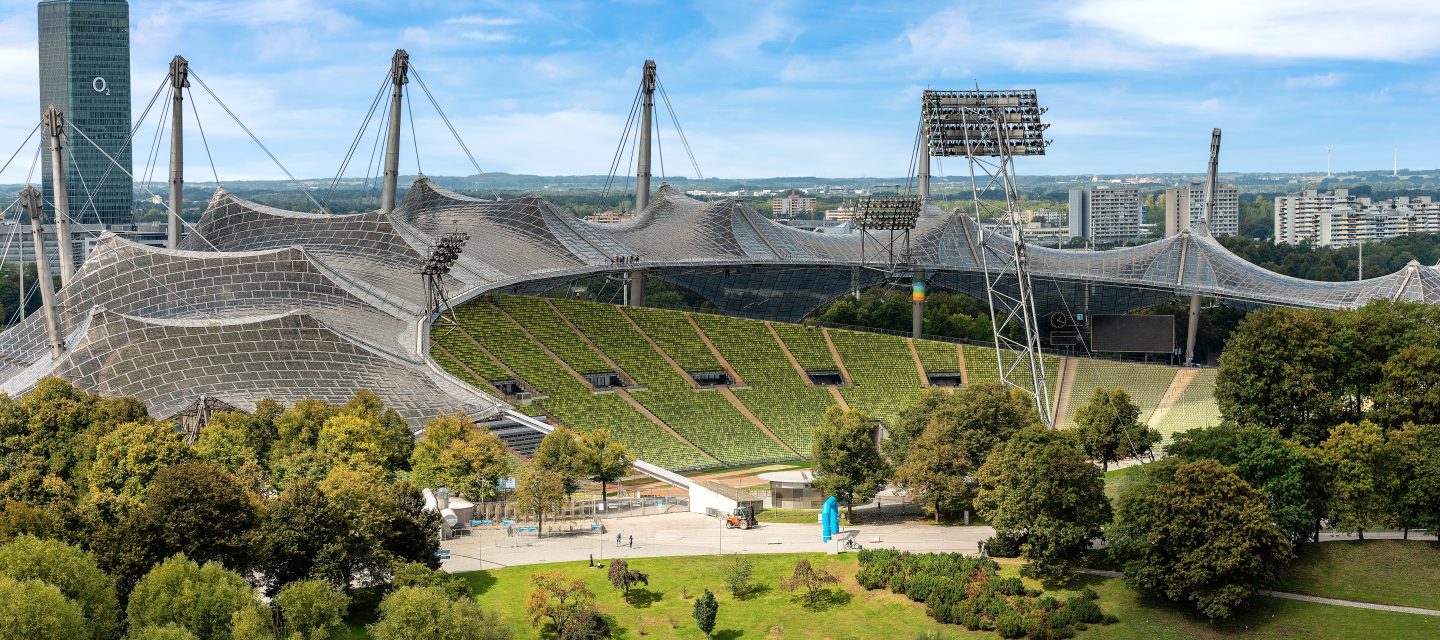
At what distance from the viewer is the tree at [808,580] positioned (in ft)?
178

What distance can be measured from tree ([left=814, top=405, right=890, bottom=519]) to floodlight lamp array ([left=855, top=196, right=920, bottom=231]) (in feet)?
129

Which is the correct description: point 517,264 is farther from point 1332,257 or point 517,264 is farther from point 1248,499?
point 1332,257

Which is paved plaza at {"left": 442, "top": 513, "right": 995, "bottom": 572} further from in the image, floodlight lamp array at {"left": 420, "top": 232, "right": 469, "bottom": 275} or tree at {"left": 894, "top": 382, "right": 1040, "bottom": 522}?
floodlight lamp array at {"left": 420, "top": 232, "right": 469, "bottom": 275}

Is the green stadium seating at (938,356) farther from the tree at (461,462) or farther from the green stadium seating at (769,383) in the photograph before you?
the tree at (461,462)

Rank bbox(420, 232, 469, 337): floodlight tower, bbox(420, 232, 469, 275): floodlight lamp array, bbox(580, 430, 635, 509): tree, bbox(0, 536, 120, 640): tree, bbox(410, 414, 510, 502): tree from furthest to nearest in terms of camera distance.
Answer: bbox(420, 232, 469, 337): floodlight tower
bbox(420, 232, 469, 275): floodlight lamp array
bbox(580, 430, 635, 509): tree
bbox(410, 414, 510, 502): tree
bbox(0, 536, 120, 640): tree

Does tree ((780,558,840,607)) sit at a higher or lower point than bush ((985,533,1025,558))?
lower

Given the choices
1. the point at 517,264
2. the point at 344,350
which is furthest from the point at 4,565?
the point at 517,264

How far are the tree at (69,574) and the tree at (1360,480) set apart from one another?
1521 inches

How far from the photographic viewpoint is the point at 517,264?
98.8 m

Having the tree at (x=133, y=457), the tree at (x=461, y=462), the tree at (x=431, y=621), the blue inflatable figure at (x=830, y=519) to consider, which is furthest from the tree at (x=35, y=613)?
the blue inflatable figure at (x=830, y=519)

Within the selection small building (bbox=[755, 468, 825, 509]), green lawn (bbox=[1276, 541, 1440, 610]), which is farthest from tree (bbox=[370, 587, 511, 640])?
green lawn (bbox=[1276, 541, 1440, 610])

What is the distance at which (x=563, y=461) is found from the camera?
64875mm

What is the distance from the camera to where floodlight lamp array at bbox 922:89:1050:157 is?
246ft

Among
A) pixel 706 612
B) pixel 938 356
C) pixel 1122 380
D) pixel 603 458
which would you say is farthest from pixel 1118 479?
pixel 938 356
